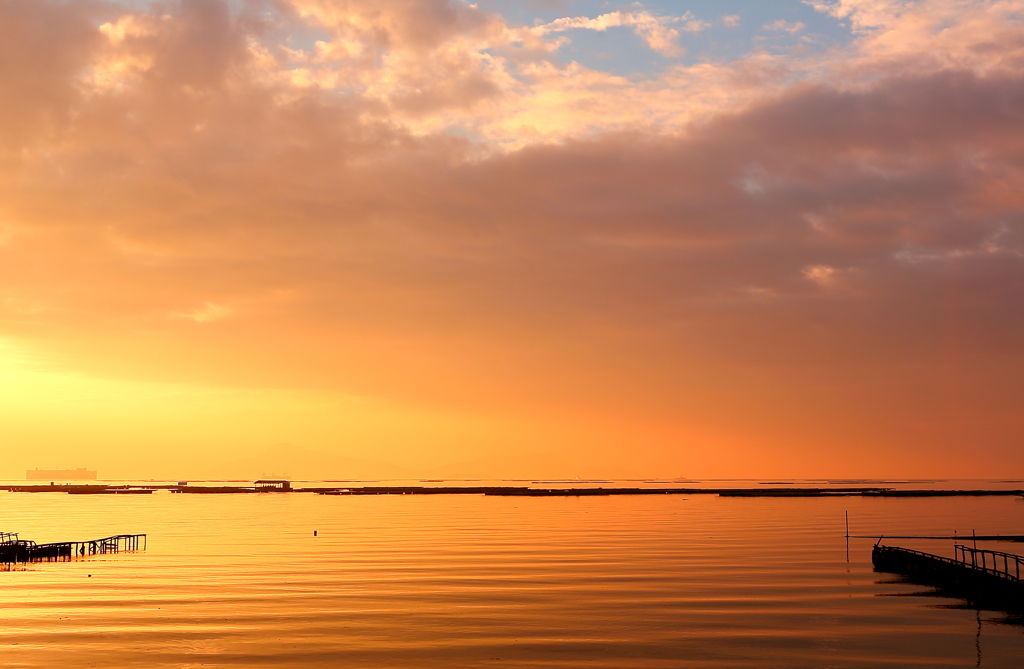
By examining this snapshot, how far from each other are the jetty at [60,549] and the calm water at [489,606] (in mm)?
3644

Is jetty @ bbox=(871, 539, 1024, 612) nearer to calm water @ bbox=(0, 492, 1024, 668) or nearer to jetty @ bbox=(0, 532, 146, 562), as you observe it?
calm water @ bbox=(0, 492, 1024, 668)

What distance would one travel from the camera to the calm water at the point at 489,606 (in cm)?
3969

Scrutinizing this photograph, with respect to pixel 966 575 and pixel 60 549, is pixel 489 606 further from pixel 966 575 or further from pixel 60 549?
pixel 60 549

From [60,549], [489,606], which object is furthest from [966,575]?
[60,549]

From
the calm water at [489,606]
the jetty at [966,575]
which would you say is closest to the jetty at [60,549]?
the calm water at [489,606]

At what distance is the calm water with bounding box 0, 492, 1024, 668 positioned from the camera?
39688 mm

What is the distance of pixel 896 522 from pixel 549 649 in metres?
105

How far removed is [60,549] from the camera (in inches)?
3295

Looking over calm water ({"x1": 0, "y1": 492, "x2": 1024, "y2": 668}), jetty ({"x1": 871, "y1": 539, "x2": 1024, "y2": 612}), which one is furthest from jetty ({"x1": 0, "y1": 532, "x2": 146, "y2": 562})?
jetty ({"x1": 871, "y1": 539, "x2": 1024, "y2": 612})

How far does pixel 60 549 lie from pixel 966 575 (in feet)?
256

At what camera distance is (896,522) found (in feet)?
422

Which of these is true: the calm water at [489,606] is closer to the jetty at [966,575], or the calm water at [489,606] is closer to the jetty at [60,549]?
the jetty at [966,575]

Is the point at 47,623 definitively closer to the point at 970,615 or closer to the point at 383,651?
the point at 383,651

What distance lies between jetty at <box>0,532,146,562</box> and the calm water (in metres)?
3.64
